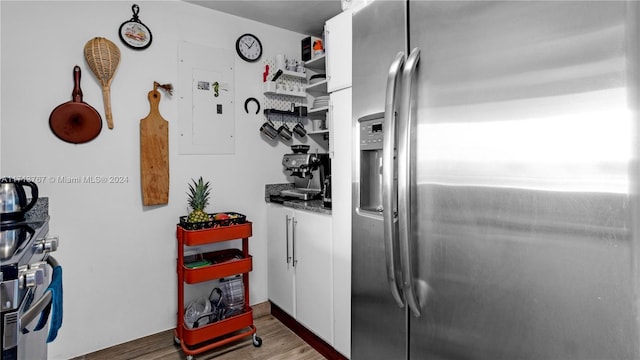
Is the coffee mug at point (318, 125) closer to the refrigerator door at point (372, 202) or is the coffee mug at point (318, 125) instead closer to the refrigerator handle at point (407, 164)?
the refrigerator door at point (372, 202)

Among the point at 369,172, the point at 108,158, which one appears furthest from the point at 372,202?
the point at 108,158

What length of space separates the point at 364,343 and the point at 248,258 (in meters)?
1.25

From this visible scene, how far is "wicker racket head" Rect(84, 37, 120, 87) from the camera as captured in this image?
2002 millimetres

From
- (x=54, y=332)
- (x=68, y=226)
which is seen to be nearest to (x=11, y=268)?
(x=54, y=332)

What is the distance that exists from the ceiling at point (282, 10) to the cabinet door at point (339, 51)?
62 cm

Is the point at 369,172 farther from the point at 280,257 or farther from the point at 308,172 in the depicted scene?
the point at 280,257

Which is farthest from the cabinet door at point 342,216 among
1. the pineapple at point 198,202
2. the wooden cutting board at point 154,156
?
the wooden cutting board at point 154,156

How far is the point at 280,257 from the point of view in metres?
2.54

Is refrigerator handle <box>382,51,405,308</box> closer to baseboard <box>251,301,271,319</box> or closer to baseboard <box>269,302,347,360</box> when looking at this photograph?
baseboard <box>269,302,347,360</box>

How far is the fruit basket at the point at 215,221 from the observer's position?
212 centimetres

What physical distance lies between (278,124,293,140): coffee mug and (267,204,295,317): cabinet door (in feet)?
1.90

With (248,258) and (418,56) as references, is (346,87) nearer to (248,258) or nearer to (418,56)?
(418,56)

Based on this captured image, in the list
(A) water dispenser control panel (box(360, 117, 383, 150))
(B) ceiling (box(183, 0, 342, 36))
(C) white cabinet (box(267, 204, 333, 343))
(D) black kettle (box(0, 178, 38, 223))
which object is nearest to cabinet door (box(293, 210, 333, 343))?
(C) white cabinet (box(267, 204, 333, 343))

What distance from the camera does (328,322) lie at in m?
2.01
